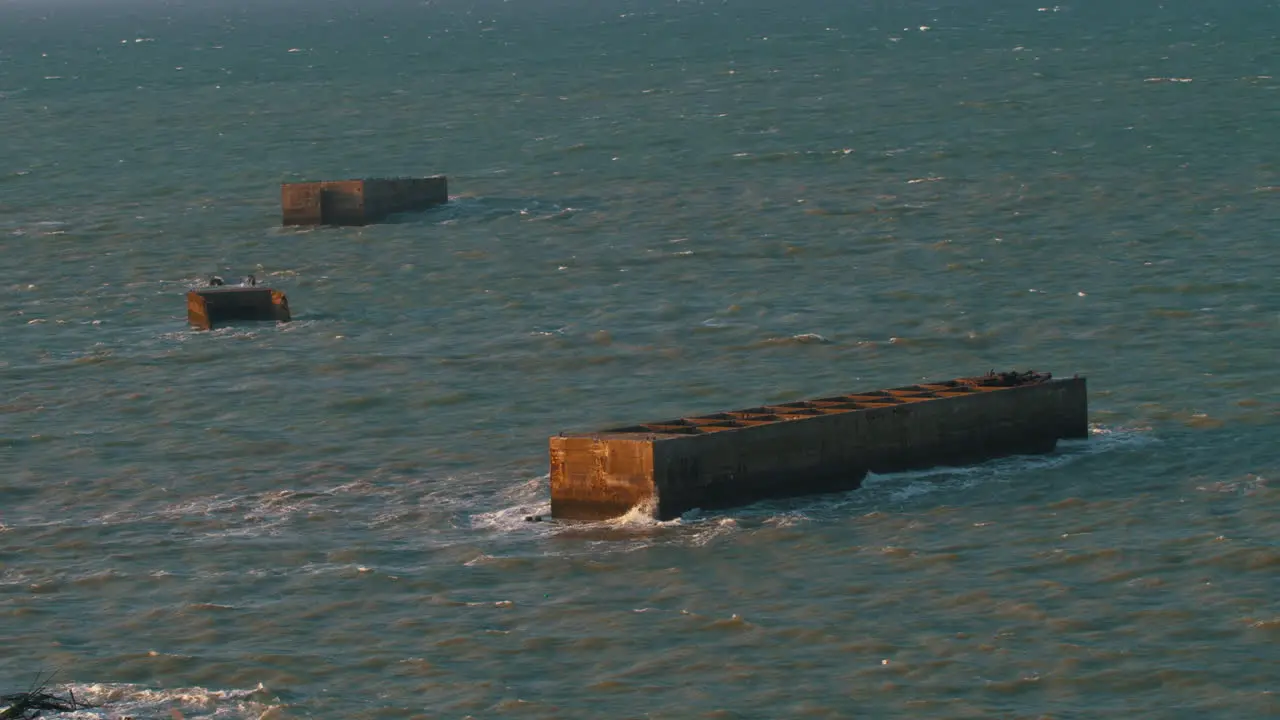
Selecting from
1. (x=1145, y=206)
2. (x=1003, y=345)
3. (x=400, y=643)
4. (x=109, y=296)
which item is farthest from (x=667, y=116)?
(x=400, y=643)

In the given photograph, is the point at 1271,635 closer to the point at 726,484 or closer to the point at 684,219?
the point at 726,484

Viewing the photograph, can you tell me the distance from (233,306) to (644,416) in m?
23.9

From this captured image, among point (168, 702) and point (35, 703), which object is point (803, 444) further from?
point (35, 703)

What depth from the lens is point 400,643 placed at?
45.0 m

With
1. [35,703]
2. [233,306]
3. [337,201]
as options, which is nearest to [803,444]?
[35,703]

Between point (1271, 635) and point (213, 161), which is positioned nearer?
point (1271, 635)

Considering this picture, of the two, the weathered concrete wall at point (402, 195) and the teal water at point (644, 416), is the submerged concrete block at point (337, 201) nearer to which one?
the weathered concrete wall at point (402, 195)

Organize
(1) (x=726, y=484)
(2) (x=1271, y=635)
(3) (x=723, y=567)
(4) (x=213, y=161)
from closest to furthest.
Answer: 1. (2) (x=1271, y=635)
2. (3) (x=723, y=567)
3. (1) (x=726, y=484)
4. (4) (x=213, y=161)

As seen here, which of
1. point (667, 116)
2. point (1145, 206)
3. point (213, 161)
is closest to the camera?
point (1145, 206)

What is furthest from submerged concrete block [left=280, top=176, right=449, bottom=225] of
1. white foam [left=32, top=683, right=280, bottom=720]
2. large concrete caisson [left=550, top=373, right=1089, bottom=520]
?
white foam [left=32, top=683, right=280, bottom=720]

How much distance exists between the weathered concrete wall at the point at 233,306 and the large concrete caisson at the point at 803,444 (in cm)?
3156

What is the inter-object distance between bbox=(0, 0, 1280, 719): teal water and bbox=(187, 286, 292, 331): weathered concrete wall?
1.79m

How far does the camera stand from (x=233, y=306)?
82500 millimetres

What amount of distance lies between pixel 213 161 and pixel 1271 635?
332 feet
